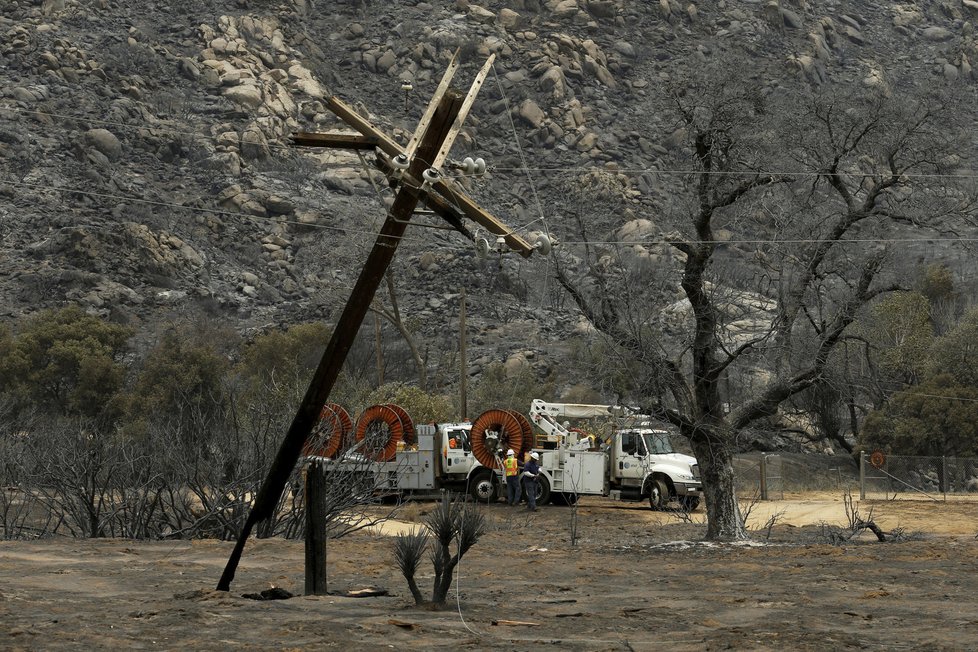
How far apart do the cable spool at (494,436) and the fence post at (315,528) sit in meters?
20.4

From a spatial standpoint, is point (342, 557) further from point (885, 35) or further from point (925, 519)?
point (885, 35)

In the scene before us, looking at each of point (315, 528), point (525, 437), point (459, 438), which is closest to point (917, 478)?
point (525, 437)

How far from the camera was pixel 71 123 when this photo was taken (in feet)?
279

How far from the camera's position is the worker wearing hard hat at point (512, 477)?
3362 centimetres

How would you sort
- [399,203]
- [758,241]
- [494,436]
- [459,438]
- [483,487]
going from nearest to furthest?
[399,203] < [758,241] < [494,436] < [483,487] < [459,438]

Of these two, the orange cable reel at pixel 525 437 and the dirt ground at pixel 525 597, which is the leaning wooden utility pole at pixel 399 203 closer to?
the dirt ground at pixel 525 597

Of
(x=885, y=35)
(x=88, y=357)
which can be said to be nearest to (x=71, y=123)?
(x=88, y=357)

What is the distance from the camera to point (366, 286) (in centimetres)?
1274

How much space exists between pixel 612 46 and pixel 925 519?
8911 centimetres

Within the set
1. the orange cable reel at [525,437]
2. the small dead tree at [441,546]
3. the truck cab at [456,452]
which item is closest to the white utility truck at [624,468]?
the orange cable reel at [525,437]

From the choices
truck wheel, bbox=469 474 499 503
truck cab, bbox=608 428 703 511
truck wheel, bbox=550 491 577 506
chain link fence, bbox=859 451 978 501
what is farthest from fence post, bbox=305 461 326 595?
chain link fence, bbox=859 451 978 501

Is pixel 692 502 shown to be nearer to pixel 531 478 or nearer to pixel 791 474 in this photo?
pixel 531 478

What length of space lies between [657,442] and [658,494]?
1.62 m

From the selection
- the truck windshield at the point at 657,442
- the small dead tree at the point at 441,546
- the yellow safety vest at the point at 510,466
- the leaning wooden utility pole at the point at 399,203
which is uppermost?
the leaning wooden utility pole at the point at 399,203
